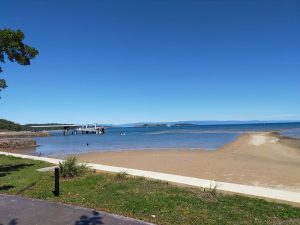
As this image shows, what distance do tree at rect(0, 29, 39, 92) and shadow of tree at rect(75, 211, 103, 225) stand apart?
353 inches

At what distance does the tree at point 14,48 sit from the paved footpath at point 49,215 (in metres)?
7.33

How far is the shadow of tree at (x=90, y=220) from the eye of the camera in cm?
648

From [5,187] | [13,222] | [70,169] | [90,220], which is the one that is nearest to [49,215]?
[13,222]

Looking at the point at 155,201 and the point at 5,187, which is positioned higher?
the point at 5,187

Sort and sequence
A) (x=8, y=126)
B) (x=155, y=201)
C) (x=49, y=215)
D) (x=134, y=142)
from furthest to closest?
(x=8, y=126) → (x=134, y=142) → (x=155, y=201) → (x=49, y=215)

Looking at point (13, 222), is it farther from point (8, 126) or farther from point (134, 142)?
point (8, 126)

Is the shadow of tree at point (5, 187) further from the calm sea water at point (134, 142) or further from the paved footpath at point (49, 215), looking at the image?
the calm sea water at point (134, 142)

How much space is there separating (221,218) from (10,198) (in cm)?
546

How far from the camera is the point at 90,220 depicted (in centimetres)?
668

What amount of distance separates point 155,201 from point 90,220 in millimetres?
2133

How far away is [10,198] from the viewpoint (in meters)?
8.62

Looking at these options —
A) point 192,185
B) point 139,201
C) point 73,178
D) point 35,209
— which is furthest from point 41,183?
point 192,185

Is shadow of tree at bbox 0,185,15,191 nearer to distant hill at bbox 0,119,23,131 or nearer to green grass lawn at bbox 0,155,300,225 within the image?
green grass lawn at bbox 0,155,300,225

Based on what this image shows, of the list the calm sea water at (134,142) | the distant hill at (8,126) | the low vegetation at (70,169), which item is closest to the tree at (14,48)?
the low vegetation at (70,169)
